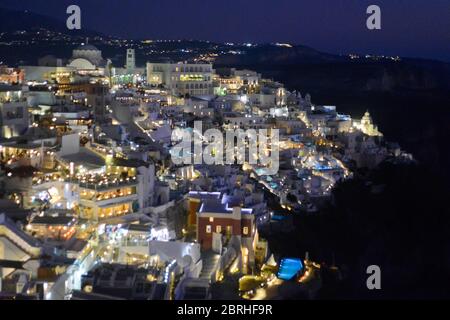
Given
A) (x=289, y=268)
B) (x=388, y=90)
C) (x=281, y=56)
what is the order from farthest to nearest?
(x=281, y=56)
(x=388, y=90)
(x=289, y=268)

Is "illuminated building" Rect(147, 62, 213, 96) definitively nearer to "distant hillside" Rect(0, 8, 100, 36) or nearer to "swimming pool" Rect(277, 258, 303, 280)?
"swimming pool" Rect(277, 258, 303, 280)

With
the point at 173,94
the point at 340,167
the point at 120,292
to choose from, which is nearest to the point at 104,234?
the point at 120,292

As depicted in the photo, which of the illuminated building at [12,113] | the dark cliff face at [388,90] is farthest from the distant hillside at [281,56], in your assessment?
the illuminated building at [12,113]

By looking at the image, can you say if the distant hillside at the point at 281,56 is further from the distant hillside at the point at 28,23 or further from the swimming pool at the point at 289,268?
the swimming pool at the point at 289,268

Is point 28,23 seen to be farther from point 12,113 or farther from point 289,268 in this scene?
point 289,268

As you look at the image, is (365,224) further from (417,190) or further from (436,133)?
(436,133)

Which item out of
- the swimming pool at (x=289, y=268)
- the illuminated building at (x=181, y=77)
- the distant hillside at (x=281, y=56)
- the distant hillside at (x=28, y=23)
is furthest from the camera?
the distant hillside at (x=281, y=56)

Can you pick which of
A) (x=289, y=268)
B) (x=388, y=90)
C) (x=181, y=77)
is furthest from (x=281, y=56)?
(x=289, y=268)

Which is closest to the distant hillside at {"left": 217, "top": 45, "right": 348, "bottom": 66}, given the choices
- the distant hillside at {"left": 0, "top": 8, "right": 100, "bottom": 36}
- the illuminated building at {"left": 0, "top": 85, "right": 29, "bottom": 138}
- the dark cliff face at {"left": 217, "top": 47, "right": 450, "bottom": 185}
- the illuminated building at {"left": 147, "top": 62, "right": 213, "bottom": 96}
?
the dark cliff face at {"left": 217, "top": 47, "right": 450, "bottom": 185}
